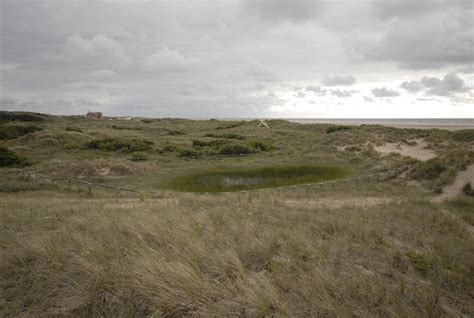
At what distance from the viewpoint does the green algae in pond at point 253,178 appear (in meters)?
20.7

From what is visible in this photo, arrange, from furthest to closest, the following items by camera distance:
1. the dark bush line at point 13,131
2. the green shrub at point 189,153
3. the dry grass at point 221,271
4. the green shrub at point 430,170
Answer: the dark bush line at point 13,131 < the green shrub at point 189,153 < the green shrub at point 430,170 < the dry grass at point 221,271

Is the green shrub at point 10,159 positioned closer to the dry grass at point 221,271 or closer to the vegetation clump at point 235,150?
the vegetation clump at point 235,150

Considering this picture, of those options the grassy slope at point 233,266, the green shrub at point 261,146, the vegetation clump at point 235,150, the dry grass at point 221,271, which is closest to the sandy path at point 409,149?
the green shrub at point 261,146

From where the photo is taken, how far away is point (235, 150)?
3506 cm

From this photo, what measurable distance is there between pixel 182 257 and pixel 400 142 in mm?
40294

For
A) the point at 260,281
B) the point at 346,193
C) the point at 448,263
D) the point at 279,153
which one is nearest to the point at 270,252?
the point at 260,281

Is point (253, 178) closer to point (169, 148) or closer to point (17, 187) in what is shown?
point (17, 187)

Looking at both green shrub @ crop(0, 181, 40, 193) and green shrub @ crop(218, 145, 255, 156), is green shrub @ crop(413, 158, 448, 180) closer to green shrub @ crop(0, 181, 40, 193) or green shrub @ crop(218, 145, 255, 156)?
green shrub @ crop(218, 145, 255, 156)

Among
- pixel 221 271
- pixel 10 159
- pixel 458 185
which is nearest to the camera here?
pixel 221 271

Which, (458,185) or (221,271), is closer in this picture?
(221,271)

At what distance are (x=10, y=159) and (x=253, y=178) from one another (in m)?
22.0

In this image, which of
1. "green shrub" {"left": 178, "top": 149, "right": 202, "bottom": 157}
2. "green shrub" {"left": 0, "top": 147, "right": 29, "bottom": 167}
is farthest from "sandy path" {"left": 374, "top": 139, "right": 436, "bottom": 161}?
"green shrub" {"left": 0, "top": 147, "right": 29, "bottom": 167}

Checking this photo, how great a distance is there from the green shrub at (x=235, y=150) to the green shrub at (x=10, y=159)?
19710 mm

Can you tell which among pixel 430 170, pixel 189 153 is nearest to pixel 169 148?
pixel 189 153
